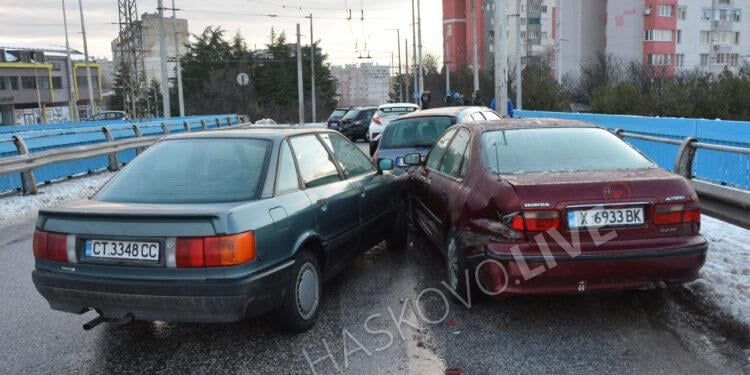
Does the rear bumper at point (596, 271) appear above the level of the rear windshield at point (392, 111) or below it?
below

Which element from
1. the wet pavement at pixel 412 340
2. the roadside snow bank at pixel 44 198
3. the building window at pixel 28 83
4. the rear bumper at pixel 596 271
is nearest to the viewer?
the wet pavement at pixel 412 340

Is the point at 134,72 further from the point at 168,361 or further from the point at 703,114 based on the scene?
the point at 168,361

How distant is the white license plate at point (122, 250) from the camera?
12.6 ft

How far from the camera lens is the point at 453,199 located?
17.2 feet

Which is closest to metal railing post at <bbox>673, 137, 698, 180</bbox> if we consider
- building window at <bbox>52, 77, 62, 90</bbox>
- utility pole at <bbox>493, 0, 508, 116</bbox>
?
utility pole at <bbox>493, 0, 508, 116</bbox>

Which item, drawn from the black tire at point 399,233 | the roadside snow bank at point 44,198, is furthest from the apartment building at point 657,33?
the black tire at point 399,233

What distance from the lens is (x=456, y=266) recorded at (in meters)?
5.06

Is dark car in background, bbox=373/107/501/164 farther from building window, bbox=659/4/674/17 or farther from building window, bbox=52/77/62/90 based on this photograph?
building window, bbox=52/77/62/90

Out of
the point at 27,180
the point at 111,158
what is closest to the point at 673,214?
the point at 27,180

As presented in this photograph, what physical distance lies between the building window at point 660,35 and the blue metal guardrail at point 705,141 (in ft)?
188

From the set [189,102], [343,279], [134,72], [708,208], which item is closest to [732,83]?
[708,208]

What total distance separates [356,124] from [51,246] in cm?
2293

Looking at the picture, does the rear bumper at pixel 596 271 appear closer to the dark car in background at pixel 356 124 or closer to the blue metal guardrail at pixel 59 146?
the blue metal guardrail at pixel 59 146

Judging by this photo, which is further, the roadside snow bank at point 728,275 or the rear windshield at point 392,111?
the rear windshield at point 392,111
